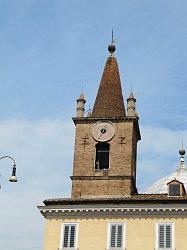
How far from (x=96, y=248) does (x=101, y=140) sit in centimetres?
904

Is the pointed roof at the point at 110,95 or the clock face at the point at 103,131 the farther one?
the pointed roof at the point at 110,95

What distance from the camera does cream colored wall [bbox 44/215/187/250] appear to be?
4238 cm

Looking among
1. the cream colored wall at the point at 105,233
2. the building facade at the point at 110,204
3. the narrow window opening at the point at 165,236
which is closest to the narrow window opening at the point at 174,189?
the building facade at the point at 110,204

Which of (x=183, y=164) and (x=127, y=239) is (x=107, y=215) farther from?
(x=183, y=164)

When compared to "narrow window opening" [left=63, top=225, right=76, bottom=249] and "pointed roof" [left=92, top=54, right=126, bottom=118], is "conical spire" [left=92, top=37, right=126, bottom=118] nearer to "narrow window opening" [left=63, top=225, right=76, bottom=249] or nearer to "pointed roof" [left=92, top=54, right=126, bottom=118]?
"pointed roof" [left=92, top=54, right=126, bottom=118]

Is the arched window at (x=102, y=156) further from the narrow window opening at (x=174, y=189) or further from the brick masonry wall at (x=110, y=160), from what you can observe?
the narrow window opening at (x=174, y=189)

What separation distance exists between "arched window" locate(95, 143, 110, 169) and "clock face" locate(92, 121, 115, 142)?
1.64ft

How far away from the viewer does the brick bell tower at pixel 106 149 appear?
155 feet

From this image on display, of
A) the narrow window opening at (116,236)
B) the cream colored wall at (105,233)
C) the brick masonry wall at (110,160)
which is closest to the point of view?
the cream colored wall at (105,233)

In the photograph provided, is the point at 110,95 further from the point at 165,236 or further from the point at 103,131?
the point at 165,236

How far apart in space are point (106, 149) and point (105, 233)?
781cm

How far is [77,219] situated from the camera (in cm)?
4384

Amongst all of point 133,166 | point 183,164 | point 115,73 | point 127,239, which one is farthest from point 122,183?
point 183,164

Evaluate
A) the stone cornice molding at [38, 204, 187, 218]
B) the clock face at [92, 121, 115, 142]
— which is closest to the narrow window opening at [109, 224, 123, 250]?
the stone cornice molding at [38, 204, 187, 218]
